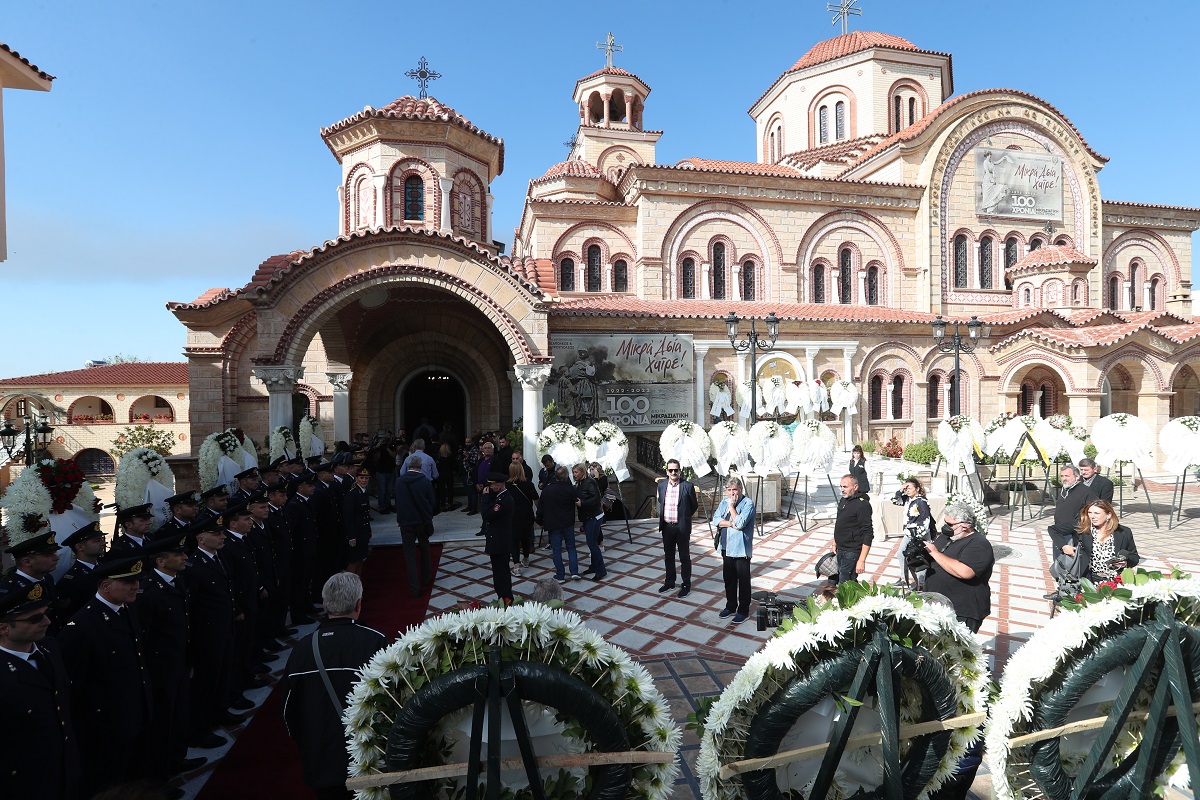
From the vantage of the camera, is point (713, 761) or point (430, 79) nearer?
point (713, 761)

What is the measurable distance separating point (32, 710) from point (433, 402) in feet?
59.3

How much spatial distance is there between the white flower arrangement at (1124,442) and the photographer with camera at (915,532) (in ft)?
23.7

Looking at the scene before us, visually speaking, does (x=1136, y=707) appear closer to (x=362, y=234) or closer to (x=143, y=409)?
(x=362, y=234)

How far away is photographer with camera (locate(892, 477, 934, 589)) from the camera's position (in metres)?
5.76

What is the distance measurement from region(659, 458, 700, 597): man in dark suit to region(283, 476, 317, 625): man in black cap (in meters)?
4.55

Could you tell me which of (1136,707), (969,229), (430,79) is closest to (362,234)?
(430,79)

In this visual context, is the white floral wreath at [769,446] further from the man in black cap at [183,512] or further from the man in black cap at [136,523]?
the man in black cap at [136,523]

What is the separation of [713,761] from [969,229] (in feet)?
87.3

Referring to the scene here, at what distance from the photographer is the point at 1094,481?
7875 millimetres

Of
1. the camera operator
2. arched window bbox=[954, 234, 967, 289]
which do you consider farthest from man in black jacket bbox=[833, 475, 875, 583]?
arched window bbox=[954, 234, 967, 289]

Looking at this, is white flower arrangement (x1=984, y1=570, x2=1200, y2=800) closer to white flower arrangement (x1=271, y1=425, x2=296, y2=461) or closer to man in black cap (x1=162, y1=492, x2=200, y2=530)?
man in black cap (x1=162, y1=492, x2=200, y2=530)

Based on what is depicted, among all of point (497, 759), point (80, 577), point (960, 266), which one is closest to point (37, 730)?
point (80, 577)

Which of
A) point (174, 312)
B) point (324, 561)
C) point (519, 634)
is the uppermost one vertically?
point (174, 312)

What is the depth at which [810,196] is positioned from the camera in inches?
888
